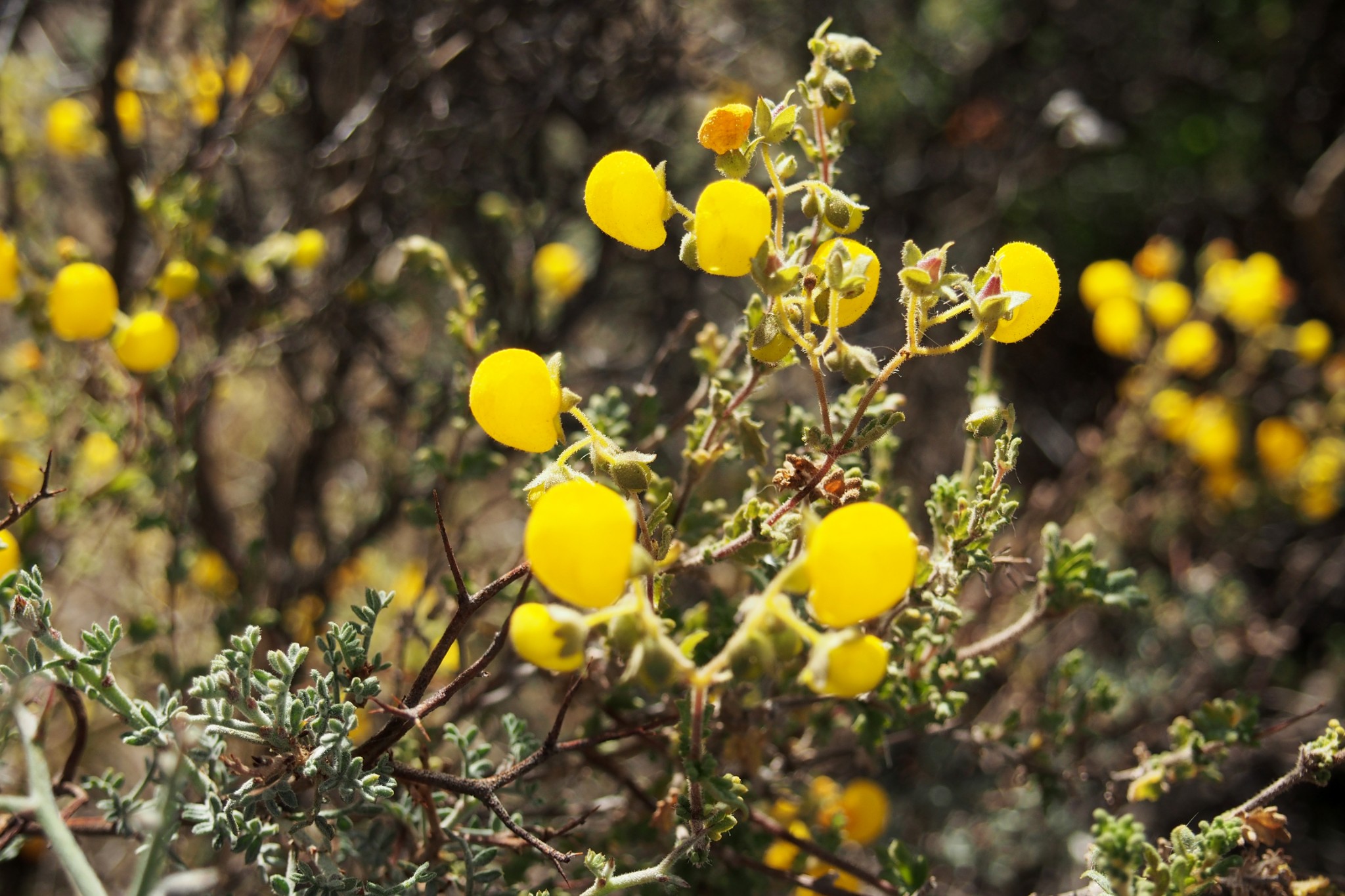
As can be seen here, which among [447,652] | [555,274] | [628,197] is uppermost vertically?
[555,274]

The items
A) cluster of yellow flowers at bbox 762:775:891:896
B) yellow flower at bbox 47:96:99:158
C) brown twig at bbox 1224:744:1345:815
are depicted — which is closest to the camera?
brown twig at bbox 1224:744:1345:815

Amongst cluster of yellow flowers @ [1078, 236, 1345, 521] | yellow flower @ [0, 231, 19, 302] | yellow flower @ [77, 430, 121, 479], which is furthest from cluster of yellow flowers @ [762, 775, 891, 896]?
yellow flower @ [77, 430, 121, 479]

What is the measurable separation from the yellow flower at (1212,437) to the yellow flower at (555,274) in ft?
5.25

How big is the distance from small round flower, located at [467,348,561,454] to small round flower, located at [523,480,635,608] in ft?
0.57

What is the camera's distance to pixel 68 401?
76.4 inches

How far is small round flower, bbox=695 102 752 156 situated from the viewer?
3.00 ft

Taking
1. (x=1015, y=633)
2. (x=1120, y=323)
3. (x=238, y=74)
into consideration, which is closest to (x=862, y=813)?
(x=1015, y=633)

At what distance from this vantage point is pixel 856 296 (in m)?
0.89

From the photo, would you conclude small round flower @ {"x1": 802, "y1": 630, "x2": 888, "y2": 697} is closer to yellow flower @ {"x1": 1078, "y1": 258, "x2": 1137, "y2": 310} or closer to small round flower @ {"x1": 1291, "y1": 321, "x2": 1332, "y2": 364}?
yellow flower @ {"x1": 1078, "y1": 258, "x2": 1137, "y2": 310}

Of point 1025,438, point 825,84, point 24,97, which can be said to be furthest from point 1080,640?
point 24,97

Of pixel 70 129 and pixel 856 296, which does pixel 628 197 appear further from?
pixel 70 129

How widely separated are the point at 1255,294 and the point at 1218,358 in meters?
0.58

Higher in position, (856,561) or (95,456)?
(95,456)

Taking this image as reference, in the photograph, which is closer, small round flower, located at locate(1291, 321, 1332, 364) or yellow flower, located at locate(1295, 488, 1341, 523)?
small round flower, located at locate(1291, 321, 1332, 364)
